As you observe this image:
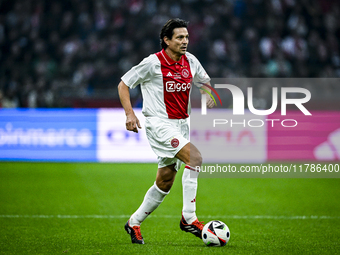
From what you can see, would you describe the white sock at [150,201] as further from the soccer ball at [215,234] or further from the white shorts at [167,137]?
the soccer ball at [215,234]

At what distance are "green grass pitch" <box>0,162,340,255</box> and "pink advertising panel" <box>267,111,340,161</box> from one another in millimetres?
1454

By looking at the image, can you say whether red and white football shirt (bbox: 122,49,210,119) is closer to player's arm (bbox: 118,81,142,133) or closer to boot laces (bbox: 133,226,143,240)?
player's arm (bbox: 118,81,142,133)

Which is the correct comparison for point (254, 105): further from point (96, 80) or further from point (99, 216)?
point (99, 216)

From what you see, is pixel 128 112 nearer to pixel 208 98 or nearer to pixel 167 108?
pixel 167 108

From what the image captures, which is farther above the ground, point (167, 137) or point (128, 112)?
point (128, 112)

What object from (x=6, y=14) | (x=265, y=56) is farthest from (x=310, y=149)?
(x=6, y=14)

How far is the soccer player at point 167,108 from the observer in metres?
4.09

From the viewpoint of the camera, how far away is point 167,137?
4043 mm

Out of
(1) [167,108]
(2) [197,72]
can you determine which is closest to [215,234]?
(1) [167,108]

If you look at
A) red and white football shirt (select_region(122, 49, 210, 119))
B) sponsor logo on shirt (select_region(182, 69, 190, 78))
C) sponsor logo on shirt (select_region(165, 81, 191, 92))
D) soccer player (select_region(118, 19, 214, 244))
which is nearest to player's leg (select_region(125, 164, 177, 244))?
soccer player (select_region(118, 19, 214, 244))

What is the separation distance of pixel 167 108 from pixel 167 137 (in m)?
0.28

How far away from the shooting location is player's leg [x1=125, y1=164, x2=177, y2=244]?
4.19 metres

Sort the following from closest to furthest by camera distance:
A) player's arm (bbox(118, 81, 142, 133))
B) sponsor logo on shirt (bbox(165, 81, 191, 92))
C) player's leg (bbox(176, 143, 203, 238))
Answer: player's arm (bbox(118, 81, 142, 133)) < player's leg (bbox(176, 143, 203, 238)) < sponsor logo on shirt (bbox(165, 81, 191, 92))

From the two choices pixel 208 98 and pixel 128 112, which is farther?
pixel 208 98
